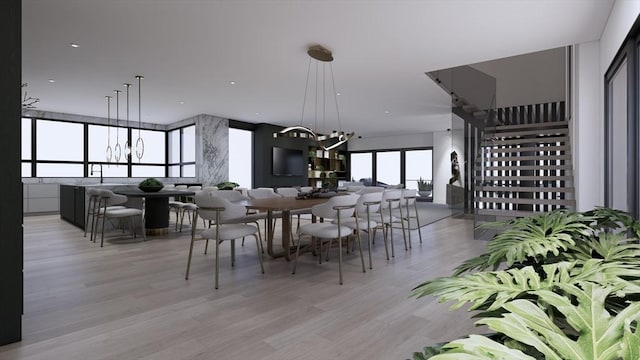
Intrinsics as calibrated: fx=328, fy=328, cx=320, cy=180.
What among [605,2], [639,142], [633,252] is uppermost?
[605,2]

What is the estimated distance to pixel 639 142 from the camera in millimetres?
2461

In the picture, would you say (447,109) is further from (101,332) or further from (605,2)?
(101,332)

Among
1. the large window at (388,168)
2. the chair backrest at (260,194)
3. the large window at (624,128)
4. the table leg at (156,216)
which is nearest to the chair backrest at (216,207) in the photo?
the chair backrest at (260,194)

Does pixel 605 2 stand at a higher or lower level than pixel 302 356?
higher

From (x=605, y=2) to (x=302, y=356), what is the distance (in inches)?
156

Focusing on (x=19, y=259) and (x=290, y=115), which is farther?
(x=290, y=115)

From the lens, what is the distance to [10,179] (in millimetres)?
1910

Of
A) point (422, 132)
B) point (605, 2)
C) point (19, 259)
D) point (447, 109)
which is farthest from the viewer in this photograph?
point (422, 132)

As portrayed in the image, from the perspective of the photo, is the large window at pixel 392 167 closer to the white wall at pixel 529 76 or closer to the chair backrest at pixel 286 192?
the white wall at pixel 529 76

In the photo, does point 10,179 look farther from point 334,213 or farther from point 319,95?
point 319,95

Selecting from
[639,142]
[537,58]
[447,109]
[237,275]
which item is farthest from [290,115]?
[639,142]

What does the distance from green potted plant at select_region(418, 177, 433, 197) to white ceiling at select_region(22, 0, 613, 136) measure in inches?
228

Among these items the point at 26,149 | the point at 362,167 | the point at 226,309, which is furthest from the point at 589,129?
the point at 26,149

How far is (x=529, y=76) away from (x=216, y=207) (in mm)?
7232
